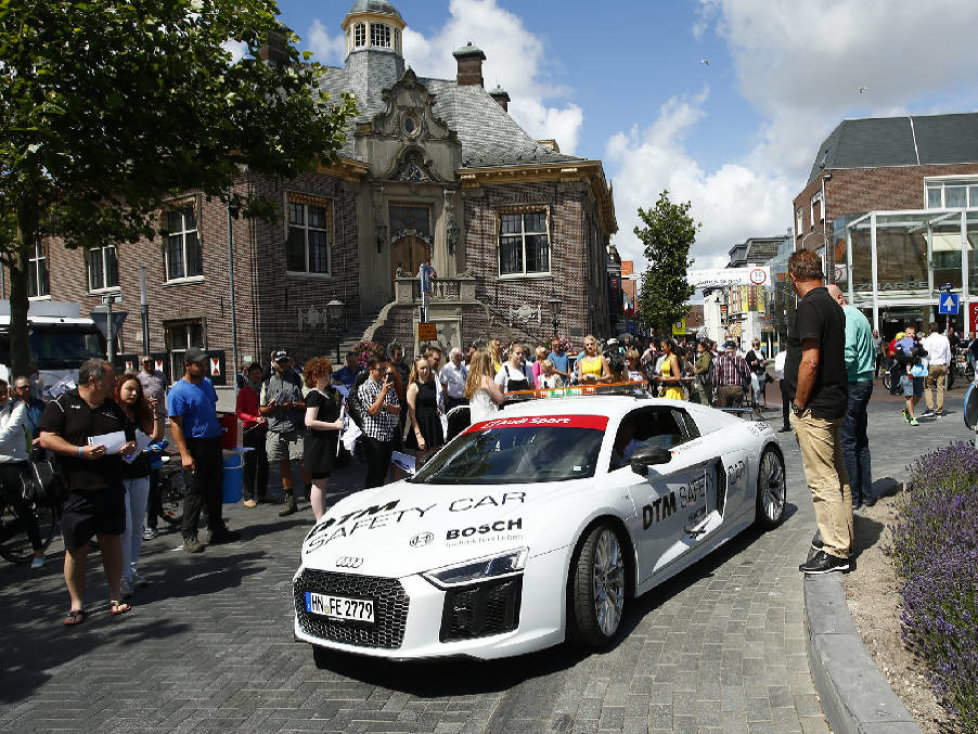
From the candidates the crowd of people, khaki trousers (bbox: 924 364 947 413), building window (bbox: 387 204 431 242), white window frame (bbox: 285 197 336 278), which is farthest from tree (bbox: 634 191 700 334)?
the crowd of people

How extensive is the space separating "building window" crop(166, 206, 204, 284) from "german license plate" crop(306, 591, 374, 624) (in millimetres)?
22281

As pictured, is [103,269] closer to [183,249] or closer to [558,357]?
[183,249]

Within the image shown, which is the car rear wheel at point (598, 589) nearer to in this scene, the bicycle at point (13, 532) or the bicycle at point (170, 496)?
the bicycle at point (13, 532)

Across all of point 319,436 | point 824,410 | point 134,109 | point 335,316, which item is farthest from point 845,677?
point 335,316

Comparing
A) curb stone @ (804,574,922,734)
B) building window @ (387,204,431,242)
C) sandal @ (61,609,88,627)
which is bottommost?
sandal @ (61,609,88,627)

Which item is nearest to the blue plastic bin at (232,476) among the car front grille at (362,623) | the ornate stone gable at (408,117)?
the car front grille at (362,623)

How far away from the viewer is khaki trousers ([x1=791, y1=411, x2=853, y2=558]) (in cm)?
518

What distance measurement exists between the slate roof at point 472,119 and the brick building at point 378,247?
79 millimetres

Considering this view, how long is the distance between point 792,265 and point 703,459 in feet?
5.02

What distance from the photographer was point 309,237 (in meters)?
26.2

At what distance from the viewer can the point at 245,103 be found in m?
11.0

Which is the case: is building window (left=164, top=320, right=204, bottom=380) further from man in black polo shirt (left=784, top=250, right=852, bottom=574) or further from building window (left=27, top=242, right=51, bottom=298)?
man in black polo shirt (left=784, top=250, right=852, bottom=574)

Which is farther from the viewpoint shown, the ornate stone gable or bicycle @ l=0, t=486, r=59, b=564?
the ornate stone gable

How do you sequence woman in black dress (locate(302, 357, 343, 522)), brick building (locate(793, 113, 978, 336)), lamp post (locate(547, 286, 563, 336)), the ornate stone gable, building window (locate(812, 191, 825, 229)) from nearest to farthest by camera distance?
woman in black dress (locate(302, 357, 343, 522)) < the ornate stone gable < lamp post (locate(547, 286, 563, 336)) < brick building (locate(793, 113, 978, 336)) < building window (locate(812, 191, 825, 229))
